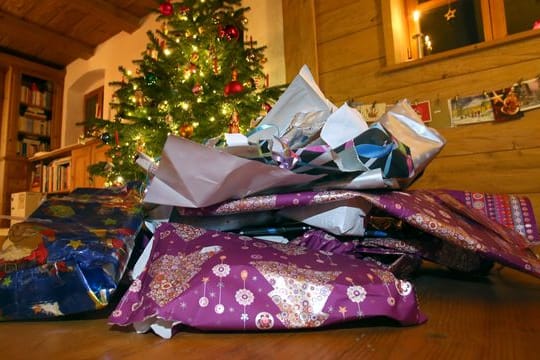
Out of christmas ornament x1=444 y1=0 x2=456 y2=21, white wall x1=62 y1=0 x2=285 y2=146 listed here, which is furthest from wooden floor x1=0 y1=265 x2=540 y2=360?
white wall x1=62 y1=0 x2=285 y2=146

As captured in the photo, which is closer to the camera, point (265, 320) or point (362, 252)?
point (265, 320)

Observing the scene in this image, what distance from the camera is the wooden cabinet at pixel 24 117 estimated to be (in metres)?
3.19

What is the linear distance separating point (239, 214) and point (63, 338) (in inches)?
11.2

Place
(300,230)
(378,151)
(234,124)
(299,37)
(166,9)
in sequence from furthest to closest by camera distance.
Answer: (299,37)
(166,9)
(234,124)
(300,230)
(378,151)

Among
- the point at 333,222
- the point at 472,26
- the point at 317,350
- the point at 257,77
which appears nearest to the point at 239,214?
the point at 333,222

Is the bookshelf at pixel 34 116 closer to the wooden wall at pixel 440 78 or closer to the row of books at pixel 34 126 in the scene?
the row of books at pixel 34 126

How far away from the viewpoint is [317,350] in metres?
0.33

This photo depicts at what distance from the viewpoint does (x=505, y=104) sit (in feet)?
4.28

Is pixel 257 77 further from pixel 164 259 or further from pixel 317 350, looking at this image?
pixel 317 350

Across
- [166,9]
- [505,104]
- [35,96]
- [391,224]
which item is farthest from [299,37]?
[35,96]

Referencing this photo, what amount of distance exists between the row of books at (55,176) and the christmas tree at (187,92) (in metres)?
1.62

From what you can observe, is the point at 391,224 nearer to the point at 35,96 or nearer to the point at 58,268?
the point at 58,268

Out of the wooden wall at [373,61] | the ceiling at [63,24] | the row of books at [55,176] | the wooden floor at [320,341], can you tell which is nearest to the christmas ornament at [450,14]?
the wooden wall at [373,61]

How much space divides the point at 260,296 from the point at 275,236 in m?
0.22
